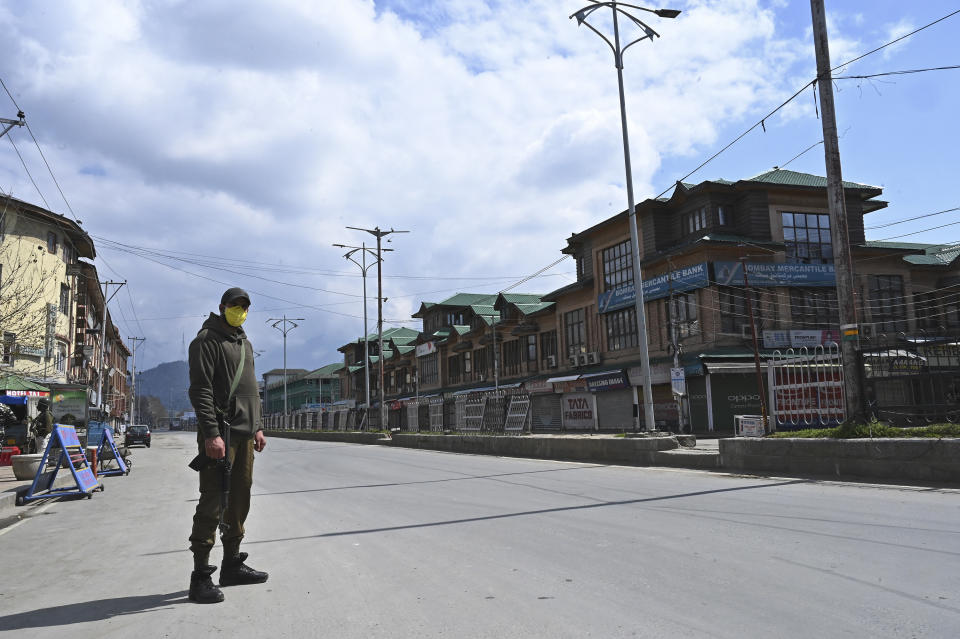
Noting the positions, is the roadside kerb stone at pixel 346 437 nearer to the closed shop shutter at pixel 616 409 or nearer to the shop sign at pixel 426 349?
the closed shop shutter at pixel 616 409

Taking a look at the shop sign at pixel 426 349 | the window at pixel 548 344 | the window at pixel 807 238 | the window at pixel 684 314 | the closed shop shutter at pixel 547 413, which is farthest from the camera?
the shop sign at pixel 426 349

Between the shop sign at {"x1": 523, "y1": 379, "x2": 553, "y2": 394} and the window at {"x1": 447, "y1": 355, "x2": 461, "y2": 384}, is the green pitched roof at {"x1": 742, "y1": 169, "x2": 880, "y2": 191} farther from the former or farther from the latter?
the window at {"x1": 447, "y1": 355, "x2": 461, "y2": 384}

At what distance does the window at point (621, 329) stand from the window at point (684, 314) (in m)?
3.26

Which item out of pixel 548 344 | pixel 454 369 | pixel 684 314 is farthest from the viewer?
pixel 454 369

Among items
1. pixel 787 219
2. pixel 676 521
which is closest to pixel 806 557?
pixel 676 521

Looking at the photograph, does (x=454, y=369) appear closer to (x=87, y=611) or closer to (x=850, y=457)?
(x=850, y=457)

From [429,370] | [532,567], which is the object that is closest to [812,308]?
[532,567]

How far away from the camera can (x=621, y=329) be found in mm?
39281

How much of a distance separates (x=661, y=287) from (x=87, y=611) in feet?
108

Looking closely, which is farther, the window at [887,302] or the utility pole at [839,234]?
the window at [887,302]

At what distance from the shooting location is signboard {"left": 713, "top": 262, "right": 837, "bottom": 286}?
106 feet

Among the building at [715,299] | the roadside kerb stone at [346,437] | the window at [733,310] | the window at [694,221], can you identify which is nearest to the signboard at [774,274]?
the building at [715,299]

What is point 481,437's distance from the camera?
24438 mm

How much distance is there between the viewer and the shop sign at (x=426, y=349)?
66000 mm
